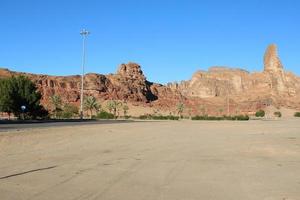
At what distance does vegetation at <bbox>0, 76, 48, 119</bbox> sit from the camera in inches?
2938

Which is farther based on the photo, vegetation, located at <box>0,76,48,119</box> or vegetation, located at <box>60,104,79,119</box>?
vegetation, located at <box>60,104,79,119</box>

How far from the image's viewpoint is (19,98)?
76062 mm

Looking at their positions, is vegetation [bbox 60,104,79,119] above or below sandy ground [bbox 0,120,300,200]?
above

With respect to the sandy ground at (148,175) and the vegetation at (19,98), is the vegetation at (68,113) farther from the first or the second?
the sandy ground at (148,175)

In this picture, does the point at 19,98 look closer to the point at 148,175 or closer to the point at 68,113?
the point at 68,113

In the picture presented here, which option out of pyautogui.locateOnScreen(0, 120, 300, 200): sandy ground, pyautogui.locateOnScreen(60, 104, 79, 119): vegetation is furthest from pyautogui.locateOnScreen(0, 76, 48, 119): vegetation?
pyautogui.locateOnScreen(0, 120, 300, 200): sandy ground

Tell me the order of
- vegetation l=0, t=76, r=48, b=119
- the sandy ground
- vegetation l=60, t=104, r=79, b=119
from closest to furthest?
the sandy ground, vegetation l=0, t=76, r=48, b=119, vegetation l=60, t=104, r=79, b=119

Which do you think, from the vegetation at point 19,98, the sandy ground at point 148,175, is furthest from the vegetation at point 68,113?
the sandy ground at point 148,175

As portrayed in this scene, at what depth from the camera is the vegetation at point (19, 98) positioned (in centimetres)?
7462

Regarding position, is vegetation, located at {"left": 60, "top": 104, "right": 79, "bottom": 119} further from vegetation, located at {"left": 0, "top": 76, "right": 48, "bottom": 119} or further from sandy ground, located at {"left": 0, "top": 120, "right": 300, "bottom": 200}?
sandy ground, located at {"left": 0, "top": 120, "right": 300, "bottom": 200}

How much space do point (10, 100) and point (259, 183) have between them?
68.1 m

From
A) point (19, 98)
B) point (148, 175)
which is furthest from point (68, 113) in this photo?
point (148, 175)

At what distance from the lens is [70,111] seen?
113125mm

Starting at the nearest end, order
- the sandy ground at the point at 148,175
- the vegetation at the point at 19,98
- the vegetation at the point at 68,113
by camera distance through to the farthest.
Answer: the sandy ground at the point at 148,175 → the vegetation at the point at 19,98 → the vegetation at the point at 68,113
